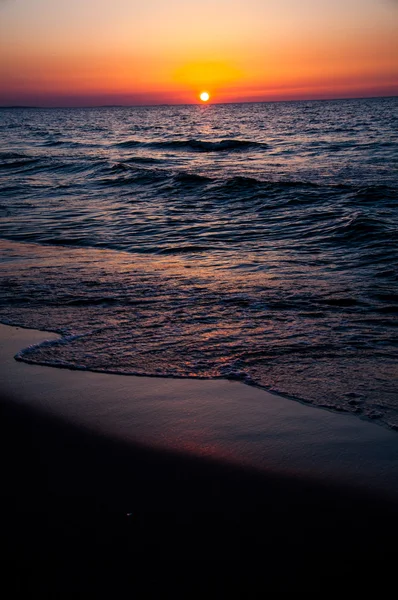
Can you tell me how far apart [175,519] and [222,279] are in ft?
15.0

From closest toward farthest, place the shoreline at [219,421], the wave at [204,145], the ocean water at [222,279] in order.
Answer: the shoreline at [219,421] → the ocean water at [222,279] → the wave at [204,145]

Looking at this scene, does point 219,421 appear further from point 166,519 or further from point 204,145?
point 204,145

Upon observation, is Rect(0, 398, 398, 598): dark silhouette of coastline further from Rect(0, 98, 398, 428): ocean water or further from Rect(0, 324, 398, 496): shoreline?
Rect(0, 98, 398, 428): ocean water

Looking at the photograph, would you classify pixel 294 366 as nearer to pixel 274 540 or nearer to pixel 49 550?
pixel 274 540

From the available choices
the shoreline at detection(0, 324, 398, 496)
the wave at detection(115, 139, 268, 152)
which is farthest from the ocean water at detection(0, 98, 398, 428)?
the wave at detection(115, 139, 268, 152)

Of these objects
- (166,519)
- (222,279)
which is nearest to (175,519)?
(166,519)

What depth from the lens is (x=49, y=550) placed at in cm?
215

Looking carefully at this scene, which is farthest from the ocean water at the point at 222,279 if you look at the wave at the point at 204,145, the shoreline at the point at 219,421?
the wave at the point at 204,145

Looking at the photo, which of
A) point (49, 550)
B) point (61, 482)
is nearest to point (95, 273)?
point (61, 482)

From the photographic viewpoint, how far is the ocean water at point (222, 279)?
4176mm

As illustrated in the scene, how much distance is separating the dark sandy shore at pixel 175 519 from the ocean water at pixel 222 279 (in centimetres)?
104

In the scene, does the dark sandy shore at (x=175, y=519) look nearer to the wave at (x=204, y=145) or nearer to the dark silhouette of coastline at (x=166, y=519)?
the dark silhouette of coastline at (x=166, y=519)

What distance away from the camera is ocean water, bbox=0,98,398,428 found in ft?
13.7

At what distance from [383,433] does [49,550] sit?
200cm
